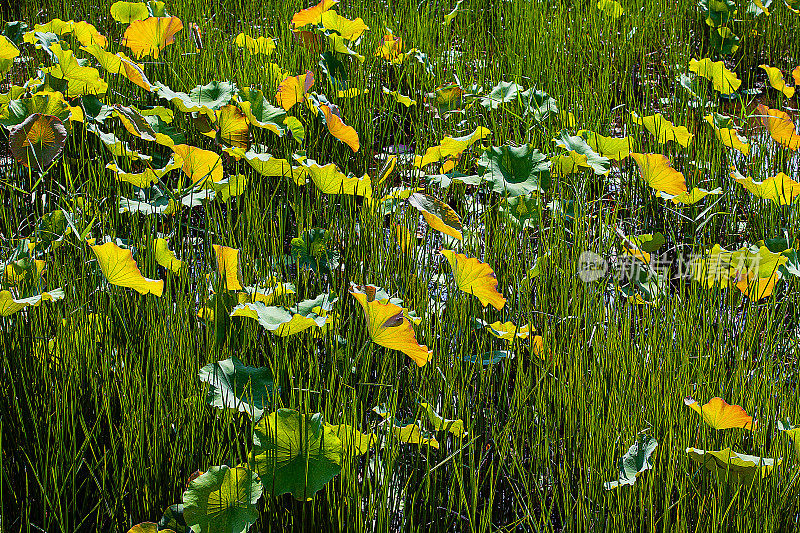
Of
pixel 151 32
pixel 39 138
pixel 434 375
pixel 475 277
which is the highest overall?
pixel 151 32

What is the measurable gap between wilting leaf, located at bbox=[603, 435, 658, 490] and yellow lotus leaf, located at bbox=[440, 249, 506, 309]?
1.05 ft

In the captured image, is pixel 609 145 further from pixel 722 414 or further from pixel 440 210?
pixel 722 414

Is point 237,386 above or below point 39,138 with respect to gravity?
below

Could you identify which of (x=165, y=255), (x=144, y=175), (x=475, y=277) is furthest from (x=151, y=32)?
(x=475, y=277)

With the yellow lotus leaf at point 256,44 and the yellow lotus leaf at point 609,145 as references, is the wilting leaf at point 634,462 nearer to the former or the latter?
the yellow lotus leaf at point 609,145

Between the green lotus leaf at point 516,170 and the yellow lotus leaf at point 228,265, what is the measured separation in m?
0.73

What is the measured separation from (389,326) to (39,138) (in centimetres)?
104

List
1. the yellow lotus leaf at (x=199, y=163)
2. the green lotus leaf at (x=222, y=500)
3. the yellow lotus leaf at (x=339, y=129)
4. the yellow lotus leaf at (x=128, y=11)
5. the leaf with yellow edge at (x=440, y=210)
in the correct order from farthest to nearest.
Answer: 1. the yellow lotus leaf at (x=128, y=11)
2. the yellow lotus leaf at (x=339, y=129)
3. the yellow lotus leaf at (x=199, y=163)
4. the leaf with yellow edge at (x=440, y=210)
5. the green lotus leaf at (x=222, y=500)

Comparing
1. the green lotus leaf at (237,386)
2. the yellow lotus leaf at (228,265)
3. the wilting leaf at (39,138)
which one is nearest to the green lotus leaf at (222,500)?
the green lotus leaf at (237,386)

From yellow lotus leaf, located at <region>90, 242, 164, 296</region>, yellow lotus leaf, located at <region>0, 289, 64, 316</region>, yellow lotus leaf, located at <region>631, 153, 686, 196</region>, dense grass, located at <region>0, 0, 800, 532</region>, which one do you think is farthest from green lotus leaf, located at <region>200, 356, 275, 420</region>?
yellow lotus leaf, located at <region>631, 153, 686, 196</region>

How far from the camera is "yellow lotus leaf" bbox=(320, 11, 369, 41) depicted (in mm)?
2357

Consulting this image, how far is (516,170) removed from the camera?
1741 millimetres

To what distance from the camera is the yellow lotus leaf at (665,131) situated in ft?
6.32

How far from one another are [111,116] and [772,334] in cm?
168
